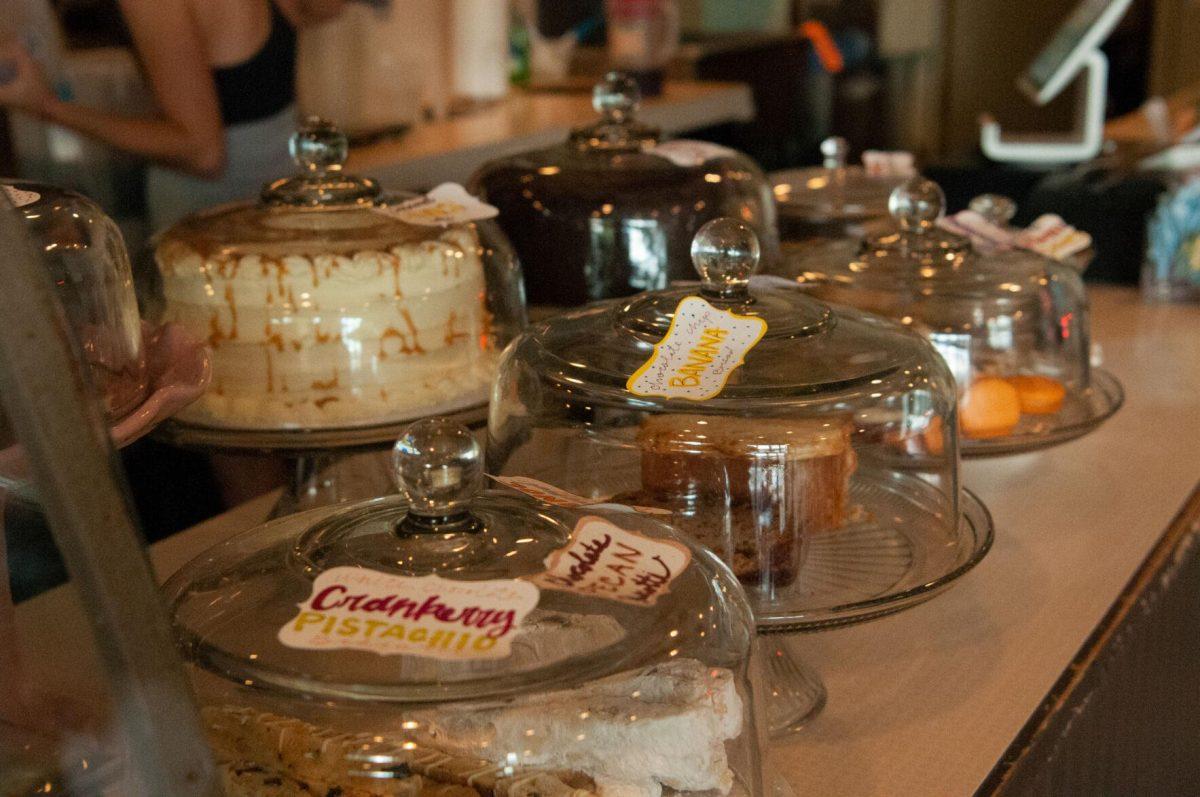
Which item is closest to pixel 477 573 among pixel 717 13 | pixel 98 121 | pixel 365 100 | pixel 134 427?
pixel 134 427

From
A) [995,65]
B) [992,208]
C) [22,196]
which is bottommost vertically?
[995,65]

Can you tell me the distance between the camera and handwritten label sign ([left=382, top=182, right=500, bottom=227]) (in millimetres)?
1239

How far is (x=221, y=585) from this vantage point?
670mm

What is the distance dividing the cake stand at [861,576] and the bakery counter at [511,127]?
1.40 m

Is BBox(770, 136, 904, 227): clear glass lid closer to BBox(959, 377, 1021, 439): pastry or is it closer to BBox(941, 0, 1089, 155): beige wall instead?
BBox(959, 377, 1021, 439): pastry

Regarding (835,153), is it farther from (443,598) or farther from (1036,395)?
(443,598)

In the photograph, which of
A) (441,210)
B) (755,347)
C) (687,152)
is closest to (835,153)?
(687,152)

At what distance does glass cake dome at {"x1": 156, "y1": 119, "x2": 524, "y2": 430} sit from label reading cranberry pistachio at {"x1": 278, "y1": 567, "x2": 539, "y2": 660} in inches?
21.0

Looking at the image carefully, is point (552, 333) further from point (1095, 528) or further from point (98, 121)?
point (98, 121)

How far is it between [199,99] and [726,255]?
1.45 meters

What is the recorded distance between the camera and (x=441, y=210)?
1277 mm

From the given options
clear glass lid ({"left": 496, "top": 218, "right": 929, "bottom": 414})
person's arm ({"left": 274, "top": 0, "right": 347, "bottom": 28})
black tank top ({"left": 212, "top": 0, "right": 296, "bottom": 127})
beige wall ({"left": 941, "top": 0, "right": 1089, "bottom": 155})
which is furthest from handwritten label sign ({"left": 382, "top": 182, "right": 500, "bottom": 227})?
beige wall ({"left": 941, "top": 0, "right": 1089, "bottom": 155})

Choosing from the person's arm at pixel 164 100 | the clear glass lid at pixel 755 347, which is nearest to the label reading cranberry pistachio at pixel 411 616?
the clear glass lid at pixel 755 347

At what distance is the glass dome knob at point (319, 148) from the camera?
1236 millimetres
